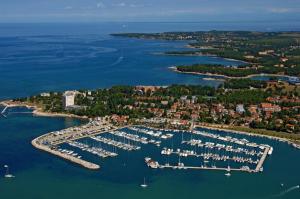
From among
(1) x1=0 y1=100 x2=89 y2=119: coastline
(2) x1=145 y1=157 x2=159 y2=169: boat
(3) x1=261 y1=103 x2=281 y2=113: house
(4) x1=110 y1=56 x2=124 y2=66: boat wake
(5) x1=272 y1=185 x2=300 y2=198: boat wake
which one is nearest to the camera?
(5) x1=272 y1=185 x2=300 y2=198: boat wake

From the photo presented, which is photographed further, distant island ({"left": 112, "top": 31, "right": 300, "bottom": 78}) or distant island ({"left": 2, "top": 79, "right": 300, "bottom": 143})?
distant island ({"left": 112, "top": 31, "right": 300, "bottom": 78})

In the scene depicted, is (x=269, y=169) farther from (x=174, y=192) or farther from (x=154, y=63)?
(x=154, y=63)

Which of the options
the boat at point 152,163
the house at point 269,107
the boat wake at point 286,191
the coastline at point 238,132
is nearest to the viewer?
the boat wake at point 286,191

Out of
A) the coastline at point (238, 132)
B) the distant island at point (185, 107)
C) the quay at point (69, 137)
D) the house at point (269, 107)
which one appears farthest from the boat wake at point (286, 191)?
the house at point (269, 107)

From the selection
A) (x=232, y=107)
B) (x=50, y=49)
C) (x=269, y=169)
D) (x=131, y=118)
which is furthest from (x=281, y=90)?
(x=50, y=49)

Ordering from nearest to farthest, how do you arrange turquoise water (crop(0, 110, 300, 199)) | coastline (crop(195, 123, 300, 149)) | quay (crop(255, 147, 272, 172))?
turquoise water (crop(0, 110, 300, 199)) < quay (crop(255, 147, 272, 172)) < coastline (crop(195, 123, 300, 149))

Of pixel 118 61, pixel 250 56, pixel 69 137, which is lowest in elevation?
pixel 69 137

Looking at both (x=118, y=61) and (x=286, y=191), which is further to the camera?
(x=118, y=61)

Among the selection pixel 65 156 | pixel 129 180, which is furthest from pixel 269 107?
pixel 65 156

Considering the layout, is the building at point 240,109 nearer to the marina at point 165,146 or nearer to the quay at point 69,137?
the marina at point 165,146

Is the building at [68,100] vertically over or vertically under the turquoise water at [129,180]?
over

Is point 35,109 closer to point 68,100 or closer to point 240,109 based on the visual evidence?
point 68,100

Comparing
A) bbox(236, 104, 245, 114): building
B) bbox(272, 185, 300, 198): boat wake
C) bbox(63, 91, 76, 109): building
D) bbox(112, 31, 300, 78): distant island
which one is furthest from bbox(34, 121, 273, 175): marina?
bbox(112, 31, 300, 78): distant island

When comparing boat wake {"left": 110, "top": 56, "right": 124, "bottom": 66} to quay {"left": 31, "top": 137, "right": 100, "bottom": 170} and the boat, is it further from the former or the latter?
the boat
